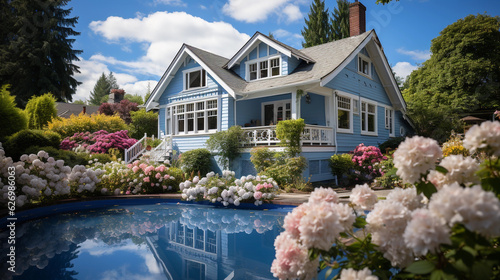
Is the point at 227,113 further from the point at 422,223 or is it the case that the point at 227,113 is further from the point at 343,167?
the point at 422,223

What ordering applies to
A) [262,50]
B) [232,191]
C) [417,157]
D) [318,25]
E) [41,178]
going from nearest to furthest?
[417,157] < [41,178] < [232,191] < [262,50] < [318,25]

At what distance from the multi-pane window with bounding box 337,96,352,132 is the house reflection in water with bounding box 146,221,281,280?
921 cm

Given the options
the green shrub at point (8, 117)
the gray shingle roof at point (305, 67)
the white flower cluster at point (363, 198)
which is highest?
the gray shingle roof at point (305, 67)

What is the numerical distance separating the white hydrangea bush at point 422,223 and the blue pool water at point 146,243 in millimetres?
2371

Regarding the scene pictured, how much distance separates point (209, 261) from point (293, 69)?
11.6 meters

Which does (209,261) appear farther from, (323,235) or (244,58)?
(244,58)

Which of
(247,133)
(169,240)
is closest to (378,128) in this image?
(247,133)

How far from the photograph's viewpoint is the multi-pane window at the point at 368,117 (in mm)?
15961

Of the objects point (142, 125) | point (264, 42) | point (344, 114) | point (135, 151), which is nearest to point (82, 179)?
point (135, 151)

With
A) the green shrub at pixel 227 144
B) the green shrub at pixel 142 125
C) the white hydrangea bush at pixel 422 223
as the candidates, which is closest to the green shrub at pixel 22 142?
the green shrub at pixel 227 144

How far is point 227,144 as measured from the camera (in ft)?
42.0

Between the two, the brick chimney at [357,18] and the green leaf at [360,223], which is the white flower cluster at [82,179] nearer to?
the green leaf at [360,223]

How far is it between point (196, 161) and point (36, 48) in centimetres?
Result: 2716

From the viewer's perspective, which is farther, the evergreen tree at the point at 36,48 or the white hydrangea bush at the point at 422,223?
the evergreen tree at the point at 36,48
